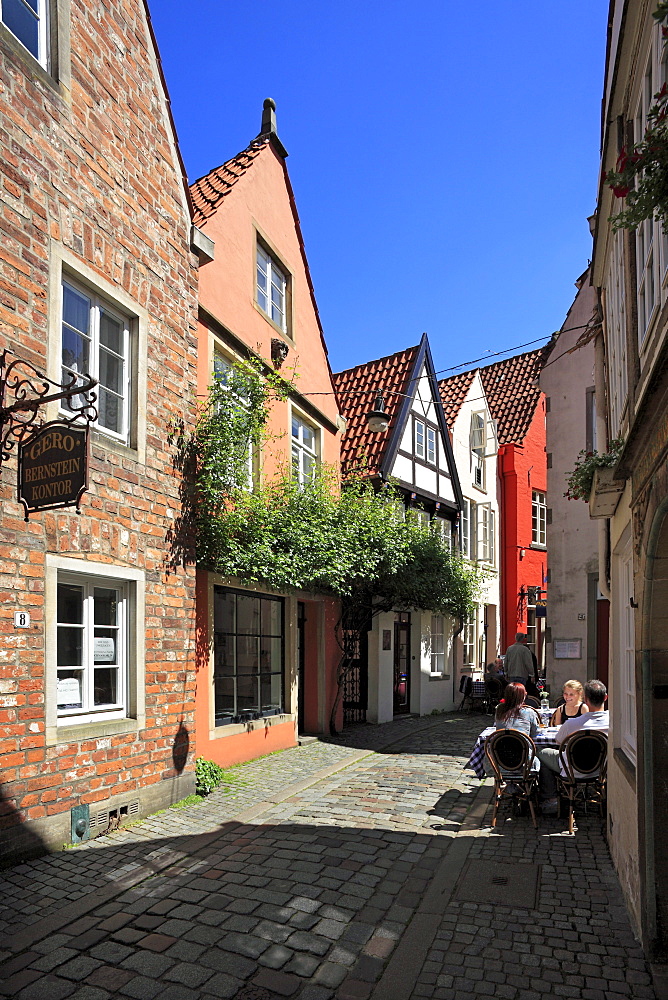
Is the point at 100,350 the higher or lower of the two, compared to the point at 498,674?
higher

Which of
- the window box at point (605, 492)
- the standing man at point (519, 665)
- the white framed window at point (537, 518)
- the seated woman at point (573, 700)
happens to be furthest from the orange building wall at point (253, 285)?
the white framed window at point (537, 518)

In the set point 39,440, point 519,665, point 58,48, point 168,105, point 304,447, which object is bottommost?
point 519,665

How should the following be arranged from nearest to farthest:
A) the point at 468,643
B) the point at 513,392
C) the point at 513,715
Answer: the point at 513,715 < the point at 468,643 < the point at 513,392

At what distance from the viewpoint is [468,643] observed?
71.2 ft

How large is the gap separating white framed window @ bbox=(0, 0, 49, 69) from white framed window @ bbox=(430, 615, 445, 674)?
576 inches

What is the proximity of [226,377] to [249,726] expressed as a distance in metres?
4.65

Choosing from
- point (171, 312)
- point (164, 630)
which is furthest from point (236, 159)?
point (164, 630)

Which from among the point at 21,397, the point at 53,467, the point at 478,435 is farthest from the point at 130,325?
the point at 478,435

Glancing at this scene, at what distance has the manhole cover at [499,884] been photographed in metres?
5.55

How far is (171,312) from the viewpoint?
8664 mm

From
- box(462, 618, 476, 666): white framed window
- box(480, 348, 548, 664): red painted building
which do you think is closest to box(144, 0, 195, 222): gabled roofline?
box(462, 618, 476, 666): white framed window

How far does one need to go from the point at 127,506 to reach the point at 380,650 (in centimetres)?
968

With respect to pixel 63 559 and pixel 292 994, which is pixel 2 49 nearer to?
pixel 63 559

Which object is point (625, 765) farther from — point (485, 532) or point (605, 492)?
point (485, 532)
